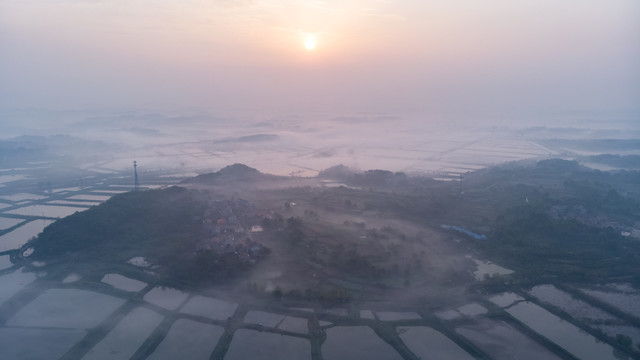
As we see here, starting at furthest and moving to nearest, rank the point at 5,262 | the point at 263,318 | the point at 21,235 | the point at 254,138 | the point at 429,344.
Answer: the point at 254,138 → the point at 21,235 → the point at 5,262 → the point at 263,318 → the point at 429,344

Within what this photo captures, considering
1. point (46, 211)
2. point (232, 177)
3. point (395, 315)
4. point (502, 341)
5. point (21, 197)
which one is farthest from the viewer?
point (232, 177)

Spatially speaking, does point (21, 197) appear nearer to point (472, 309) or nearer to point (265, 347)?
point (265, 347)

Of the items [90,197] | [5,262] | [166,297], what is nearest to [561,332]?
[166,297]

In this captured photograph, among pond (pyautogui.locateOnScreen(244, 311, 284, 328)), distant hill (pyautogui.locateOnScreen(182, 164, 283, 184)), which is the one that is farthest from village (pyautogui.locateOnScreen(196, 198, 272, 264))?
distant hill (pyautogui.locateOnScreen(182, 164, 283, 184))

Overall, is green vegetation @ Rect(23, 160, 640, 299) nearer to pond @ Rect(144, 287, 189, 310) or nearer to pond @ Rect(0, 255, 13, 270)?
pond @ Rect(144, 287, 189, 310)

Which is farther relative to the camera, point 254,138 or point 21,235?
point 254,138

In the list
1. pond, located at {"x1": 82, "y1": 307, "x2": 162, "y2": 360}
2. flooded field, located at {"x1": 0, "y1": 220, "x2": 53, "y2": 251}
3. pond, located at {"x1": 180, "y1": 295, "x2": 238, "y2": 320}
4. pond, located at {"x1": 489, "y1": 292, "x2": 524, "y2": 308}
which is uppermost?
flooded field, located at {"x1": 0, "y1": 220, "x2": 53, "y2": 251}

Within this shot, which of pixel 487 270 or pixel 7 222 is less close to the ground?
pixel 7 222

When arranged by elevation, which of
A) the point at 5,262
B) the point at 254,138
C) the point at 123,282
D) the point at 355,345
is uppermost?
the point at 254,138

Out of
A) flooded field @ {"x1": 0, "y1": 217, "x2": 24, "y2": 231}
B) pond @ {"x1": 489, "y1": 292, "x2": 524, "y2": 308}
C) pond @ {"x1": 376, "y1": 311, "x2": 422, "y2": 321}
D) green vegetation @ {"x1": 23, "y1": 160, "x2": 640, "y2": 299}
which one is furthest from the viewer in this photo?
flooded field @ {"x1": 0, "y1": 217, "x2": 24, "y2": 231}
